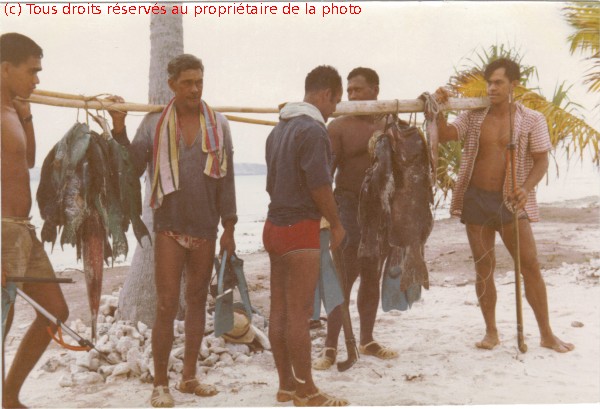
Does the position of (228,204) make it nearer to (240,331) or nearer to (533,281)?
(240,331)

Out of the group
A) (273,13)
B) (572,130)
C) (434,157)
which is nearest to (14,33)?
(273,13)

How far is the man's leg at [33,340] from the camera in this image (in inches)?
148

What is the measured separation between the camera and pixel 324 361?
434 centimetres

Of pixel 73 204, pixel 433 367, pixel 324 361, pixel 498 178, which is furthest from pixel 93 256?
pixel 498 178

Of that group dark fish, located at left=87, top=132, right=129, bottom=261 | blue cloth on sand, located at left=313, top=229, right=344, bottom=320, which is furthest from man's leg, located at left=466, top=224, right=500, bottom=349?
dark fish, located at left=87, top=132, right=129, bottom=261

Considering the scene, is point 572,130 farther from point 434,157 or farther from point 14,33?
point 14,33

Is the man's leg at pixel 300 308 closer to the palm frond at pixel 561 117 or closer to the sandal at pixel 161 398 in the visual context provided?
the sandal at pixel 161 398

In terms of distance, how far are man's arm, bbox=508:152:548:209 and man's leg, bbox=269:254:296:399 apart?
1.70 meters

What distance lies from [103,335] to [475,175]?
283cm

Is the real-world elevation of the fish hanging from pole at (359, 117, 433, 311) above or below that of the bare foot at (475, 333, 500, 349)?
above

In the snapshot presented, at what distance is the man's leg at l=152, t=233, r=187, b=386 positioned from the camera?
12.3ft

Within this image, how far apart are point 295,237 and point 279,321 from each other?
0.48 metres

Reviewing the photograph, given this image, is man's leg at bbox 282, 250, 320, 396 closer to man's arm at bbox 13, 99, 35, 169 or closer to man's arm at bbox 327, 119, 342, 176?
man's arm at bbox 327, 119, 342, 176

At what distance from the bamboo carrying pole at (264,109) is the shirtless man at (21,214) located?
0.44 feet
